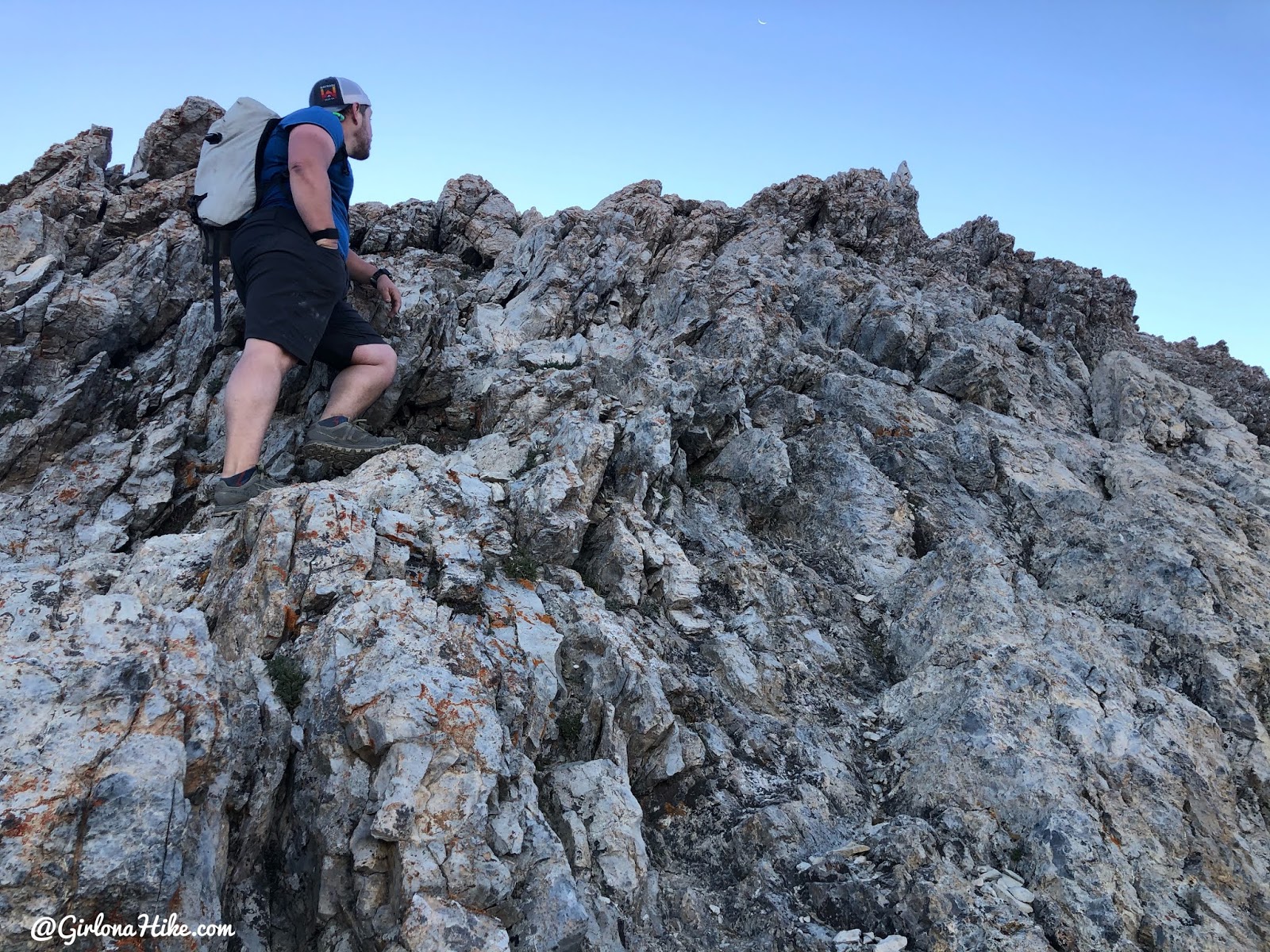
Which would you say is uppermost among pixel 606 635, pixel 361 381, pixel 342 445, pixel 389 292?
pixel 389 292

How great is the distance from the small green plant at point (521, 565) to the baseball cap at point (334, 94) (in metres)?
6.70

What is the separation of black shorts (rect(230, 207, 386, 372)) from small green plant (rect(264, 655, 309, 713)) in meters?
4.22

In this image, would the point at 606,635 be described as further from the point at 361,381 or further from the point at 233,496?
the point at 361,381

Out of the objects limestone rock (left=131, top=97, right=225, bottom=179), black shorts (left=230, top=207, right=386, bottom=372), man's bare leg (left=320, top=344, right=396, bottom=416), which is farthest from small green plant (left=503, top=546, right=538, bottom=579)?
limestone rock (left=131, top=97, right=225, bottom=179)

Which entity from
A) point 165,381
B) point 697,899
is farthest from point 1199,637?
point 165,381

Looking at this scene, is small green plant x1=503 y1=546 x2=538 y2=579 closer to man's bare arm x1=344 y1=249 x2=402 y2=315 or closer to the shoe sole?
the shoe sole

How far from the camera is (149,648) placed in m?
5.89

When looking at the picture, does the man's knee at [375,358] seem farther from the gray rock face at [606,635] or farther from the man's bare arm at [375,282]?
the man's bare arm at [375,282]

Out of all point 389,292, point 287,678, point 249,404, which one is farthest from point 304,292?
point 287,678

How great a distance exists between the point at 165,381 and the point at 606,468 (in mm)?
8160

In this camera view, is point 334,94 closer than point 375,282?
Yes

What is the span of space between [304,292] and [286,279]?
26 cm

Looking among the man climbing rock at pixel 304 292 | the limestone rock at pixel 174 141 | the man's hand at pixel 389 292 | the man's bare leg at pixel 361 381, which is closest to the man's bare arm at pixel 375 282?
the man's hand at pixel 389 292

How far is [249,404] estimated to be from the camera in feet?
29.5
